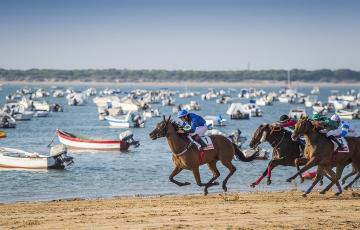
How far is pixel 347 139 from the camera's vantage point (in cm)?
2433

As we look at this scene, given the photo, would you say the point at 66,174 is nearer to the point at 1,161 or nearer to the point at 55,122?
the point at 1,161

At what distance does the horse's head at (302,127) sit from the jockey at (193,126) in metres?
2.94

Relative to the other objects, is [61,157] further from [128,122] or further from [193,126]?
[128,122]

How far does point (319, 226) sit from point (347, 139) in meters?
7.17

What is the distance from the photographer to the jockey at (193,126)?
2398 centimetres

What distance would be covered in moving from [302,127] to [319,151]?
102 cm

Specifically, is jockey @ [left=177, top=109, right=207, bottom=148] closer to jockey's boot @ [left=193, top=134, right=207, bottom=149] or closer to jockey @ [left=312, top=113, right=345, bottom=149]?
jockey's boot @ [left=193, top=134, right=207, bottom=149]

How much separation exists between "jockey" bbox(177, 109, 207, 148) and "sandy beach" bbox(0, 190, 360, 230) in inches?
74.9

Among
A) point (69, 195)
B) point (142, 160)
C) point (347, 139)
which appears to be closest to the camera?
point (347, 139)

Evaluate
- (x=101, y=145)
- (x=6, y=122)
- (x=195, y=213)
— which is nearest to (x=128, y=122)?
(x=6, y=122)

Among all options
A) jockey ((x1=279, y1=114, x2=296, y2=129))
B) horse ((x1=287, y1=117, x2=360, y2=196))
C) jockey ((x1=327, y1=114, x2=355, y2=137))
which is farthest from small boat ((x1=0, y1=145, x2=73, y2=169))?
horse ((x1=287, y1=117, x2=360, y2=196))

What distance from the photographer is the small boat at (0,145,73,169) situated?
3650 centimetres

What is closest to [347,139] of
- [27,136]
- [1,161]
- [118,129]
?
[1,161]

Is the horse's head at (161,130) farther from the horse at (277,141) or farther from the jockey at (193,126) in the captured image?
the horse at (277,141)
